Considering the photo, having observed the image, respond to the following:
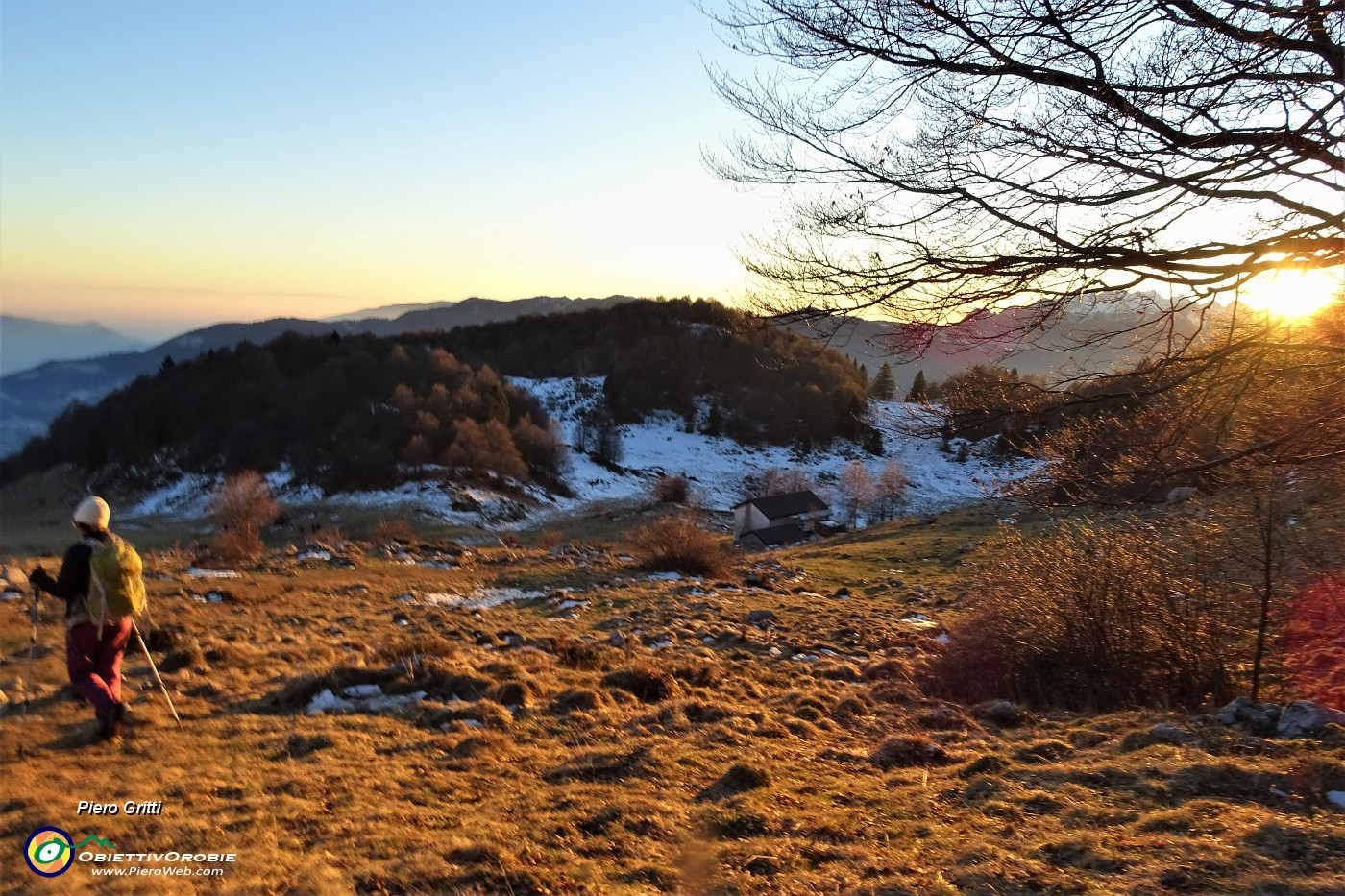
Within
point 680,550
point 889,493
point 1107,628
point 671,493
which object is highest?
point 1107,628

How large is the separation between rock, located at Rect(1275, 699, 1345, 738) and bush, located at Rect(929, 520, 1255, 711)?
1595 mm

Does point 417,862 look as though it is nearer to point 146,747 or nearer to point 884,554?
point 146,747

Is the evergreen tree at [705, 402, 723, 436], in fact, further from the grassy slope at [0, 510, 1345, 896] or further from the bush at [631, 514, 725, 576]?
the grassy slope at [0, 510, 1345, 896]

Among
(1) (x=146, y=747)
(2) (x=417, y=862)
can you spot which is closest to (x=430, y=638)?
(1) (x=146, y=747)

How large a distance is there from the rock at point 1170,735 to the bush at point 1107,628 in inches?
78.1

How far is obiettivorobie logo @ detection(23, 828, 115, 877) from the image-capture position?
3514 millimetres

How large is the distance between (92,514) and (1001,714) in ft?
25.7

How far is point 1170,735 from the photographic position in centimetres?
518

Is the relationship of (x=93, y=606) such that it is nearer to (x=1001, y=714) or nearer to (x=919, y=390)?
(x=919, y=390)

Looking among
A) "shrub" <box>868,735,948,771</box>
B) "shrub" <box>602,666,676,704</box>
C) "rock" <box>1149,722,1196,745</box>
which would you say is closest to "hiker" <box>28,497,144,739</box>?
"shrub" <box>602,666,676,704</box>

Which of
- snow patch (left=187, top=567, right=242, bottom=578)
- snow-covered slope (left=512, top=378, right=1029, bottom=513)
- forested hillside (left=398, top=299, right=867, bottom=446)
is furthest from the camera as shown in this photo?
forested hillside (left=398, top=299, right=867, bottom=446)

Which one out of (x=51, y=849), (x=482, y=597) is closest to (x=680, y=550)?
(x=482, y=597)

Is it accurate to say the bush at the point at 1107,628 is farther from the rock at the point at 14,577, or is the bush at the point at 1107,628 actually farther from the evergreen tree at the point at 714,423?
the evergreen tree at the point at 714,423

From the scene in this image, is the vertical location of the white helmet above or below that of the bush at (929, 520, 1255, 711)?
above
